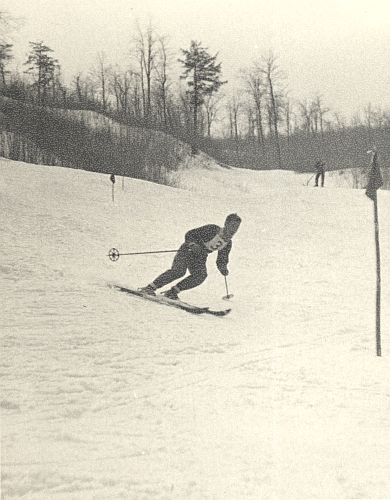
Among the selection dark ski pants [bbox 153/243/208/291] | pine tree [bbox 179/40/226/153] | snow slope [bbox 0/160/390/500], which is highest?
pine tree [bbox 179/40/226/153]

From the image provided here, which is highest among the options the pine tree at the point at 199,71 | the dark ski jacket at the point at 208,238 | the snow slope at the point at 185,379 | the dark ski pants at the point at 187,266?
the pine tree at the point at 199,71

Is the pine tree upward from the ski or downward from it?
upward

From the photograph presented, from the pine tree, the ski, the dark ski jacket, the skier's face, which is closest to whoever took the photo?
the ski

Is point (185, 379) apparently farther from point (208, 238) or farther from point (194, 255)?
point (208, 238)

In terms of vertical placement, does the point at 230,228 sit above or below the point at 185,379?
above

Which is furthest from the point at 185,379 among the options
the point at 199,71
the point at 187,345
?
the point at 199,71

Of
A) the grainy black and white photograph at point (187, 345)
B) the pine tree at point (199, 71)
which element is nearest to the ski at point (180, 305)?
the grainy black and white photograph at point (187, 345)

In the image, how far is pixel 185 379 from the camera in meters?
5.79

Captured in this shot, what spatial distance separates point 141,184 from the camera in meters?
21.4

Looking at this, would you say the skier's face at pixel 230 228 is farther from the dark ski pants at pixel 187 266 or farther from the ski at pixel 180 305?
the ski at pixel 180 305

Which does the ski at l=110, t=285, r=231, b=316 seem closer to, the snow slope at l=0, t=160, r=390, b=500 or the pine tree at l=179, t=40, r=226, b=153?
the snow slope at l=0, t=160, r=390, b=500

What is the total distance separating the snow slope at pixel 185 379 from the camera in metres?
3.74

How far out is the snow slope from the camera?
374 cm

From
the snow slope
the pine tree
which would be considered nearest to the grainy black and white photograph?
the snow slope
